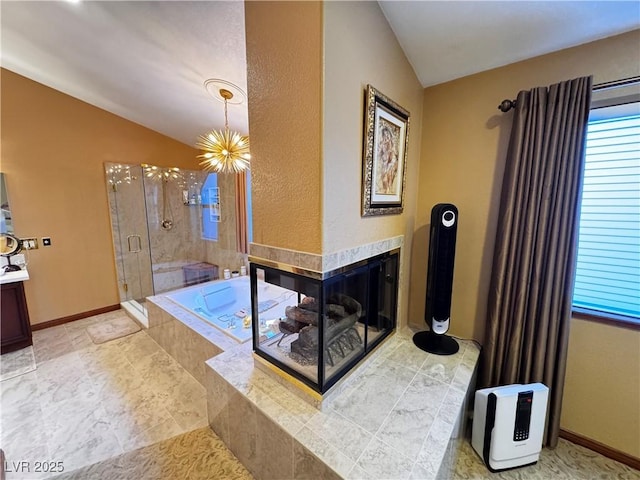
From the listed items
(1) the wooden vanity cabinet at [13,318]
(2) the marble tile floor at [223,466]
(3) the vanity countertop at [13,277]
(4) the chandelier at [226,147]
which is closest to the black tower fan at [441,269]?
(2) the marble tile floor at [223,466]

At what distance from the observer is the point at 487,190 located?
1.81 metres

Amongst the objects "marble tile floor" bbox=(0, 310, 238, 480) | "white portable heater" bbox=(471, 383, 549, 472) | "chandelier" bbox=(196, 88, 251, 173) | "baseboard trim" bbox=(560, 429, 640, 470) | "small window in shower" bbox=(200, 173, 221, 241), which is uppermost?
"chandelier" bbox=(196, 88, 251, 173)

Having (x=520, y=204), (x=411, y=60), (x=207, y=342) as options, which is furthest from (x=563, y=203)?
(x=207, y=342)

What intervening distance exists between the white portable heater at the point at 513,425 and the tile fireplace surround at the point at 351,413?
145 mm

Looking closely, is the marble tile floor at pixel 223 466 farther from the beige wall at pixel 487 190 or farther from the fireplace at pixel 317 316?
the fireplace at pixel 317 316

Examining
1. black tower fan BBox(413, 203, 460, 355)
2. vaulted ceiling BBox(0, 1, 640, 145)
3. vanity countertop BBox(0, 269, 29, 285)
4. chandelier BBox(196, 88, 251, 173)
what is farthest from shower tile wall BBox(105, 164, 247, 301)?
black tower fan BBox(413, 203, 460, 355)

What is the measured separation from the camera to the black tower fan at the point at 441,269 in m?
1.71

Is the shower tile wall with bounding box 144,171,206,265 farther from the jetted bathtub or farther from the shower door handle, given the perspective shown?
the jetted bathtub

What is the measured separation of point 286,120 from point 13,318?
3.56 m

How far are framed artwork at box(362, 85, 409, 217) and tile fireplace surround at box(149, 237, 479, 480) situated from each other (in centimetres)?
27

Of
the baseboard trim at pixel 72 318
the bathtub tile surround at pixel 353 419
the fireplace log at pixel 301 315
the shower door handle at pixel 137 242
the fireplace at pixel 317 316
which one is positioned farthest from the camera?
the shower door handle at pixel 137 242

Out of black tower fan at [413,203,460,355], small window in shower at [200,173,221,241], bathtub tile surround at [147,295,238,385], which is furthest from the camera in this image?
small window in shower at [200,173,221,241]

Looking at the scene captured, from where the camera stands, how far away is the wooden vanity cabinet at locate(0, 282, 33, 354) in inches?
100

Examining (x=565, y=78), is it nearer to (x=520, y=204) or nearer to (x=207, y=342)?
(x=520, y=204)
